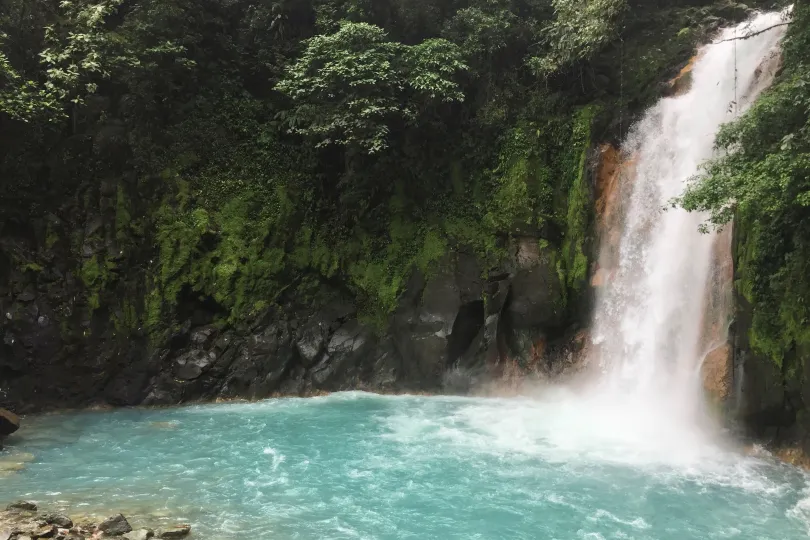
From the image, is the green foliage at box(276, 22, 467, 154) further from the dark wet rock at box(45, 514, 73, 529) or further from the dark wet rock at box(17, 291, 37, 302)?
the dark wet rock at box(45, 514, 73, 529)

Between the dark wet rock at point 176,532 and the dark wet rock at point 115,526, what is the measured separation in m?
0.41

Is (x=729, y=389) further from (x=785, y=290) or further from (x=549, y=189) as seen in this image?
(x=549, y=189)

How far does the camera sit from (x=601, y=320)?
13734mm

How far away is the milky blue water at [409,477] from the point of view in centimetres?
767

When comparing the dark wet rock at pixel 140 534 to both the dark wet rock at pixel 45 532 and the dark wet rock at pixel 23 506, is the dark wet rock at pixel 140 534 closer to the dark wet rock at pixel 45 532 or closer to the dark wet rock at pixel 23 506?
Result: the dark wet rock at pixel 45 532

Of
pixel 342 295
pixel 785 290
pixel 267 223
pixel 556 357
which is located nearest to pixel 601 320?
pixel 556 357

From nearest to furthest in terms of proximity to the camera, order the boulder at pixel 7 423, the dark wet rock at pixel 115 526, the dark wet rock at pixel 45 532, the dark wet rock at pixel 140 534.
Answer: the dark wet rock at pixel 45 532
the dark wet rock at pixel 140 534
the dark wet rock at pixel 115 526
the boulder at pixel 7 423

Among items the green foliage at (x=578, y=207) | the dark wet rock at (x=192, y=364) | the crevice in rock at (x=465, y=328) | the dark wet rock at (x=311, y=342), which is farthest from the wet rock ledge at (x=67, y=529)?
the green foliage at (x=578, y=207)

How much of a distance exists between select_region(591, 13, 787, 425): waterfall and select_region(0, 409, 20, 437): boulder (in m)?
12.1

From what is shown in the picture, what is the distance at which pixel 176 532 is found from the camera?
23.5 feet

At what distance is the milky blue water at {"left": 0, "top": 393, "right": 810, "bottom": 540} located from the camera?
7.67m

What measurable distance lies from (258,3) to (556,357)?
13.6 meters

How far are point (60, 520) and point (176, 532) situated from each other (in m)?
1.46

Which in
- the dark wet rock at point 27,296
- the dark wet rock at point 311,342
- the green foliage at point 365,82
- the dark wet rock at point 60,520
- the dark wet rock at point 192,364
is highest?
the green foliage at point 365,82
